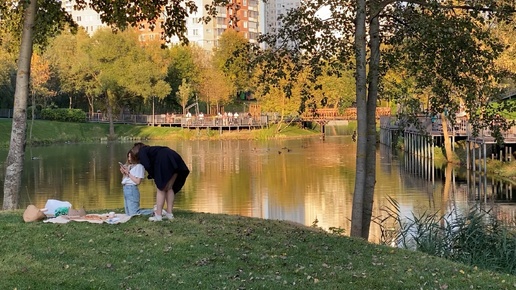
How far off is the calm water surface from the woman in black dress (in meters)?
7.11

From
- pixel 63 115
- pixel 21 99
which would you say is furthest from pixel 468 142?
pixel 63 115

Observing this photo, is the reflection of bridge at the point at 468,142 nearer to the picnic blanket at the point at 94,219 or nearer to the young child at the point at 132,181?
the young child at the point at 132,181

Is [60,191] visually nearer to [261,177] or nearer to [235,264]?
[261,177]

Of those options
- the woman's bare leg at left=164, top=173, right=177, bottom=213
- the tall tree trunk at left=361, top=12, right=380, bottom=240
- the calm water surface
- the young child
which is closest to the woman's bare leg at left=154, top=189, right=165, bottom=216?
the woman's bare leg at left=164, top=173, right=177, bottom=213

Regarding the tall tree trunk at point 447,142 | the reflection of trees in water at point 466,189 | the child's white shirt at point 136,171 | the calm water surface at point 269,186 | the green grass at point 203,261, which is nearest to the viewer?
the green grass at point 203,261

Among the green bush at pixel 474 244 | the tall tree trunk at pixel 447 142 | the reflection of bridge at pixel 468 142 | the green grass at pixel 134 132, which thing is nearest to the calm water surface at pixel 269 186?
the reflection of bridge at pixel 468 142

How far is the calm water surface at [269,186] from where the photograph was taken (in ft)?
66.7

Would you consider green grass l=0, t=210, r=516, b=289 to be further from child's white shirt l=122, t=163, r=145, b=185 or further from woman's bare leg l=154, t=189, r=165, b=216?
child's white shirt l=122, t=163, r=145, b=185

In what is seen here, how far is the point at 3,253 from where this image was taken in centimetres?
727

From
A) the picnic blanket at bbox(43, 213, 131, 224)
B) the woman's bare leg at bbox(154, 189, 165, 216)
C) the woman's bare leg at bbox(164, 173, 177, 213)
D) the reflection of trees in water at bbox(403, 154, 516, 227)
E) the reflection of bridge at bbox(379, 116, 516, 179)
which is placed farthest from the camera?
the reflection of bridge at bbox(379, 116, 516, 179)

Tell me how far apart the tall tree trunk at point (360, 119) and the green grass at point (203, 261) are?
198 centimetres

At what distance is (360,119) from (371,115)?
27.4 inches

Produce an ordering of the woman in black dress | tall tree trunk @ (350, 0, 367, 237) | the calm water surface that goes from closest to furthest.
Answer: the woman in black dress → tall tree trunk @ (350, 0, 367, 237) → the calm water surface

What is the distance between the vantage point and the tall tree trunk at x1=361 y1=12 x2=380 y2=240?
10.9m
